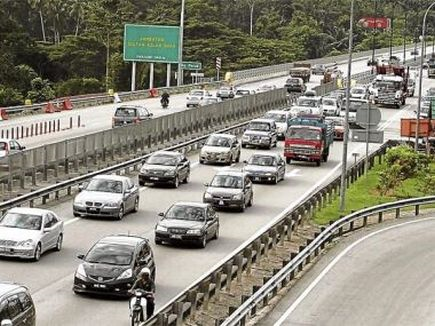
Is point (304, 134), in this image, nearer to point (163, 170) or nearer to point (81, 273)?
point (163, 170)

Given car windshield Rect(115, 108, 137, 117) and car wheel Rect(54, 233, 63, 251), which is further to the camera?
car windshield Rect(115, 108, 137, 117)

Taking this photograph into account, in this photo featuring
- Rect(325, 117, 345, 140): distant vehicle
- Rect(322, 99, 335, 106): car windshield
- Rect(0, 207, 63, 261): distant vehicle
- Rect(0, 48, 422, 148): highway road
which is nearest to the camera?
Rect(0, 207, 63, 261): distant vehicle

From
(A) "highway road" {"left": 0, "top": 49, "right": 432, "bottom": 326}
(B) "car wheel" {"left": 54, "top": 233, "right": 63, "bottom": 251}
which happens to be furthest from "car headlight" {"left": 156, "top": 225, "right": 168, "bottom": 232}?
(B) "car wheel" {"left": 54, "top": 233, "right": 63, "bottom": 251}

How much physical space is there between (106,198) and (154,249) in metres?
4.99

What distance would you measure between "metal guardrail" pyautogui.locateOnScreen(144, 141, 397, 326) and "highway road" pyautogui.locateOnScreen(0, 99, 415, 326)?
135 cm

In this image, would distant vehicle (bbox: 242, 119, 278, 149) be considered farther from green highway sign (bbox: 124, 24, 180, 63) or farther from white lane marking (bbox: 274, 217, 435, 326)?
green highway sign (bbox: 124, 24, 180, 63)

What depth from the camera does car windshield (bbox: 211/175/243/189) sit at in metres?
40.1

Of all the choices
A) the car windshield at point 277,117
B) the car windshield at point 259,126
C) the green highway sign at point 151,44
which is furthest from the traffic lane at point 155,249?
the green highway sign at point 151,44

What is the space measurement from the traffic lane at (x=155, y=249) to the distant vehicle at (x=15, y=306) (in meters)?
3.64

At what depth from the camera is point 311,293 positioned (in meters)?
26.8

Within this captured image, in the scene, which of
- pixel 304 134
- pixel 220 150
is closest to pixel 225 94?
pixel 304 134

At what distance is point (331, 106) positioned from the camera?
252 ft

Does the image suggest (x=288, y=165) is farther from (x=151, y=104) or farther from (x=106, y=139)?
(x=151, y=104)

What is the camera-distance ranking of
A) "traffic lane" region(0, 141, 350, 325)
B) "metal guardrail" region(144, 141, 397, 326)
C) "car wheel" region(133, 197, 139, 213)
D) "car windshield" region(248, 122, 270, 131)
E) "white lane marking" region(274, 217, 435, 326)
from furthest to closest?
"car windshield" region(248, 122, 270, 131) < "car wheel" region(133, 197, 139, 213) < "traffic lane" region(0, 141, 350, 325) < "white lane marking" region(274, 217, 435, 326) < "metal guardrail" region(144, 141, 397, 326)
